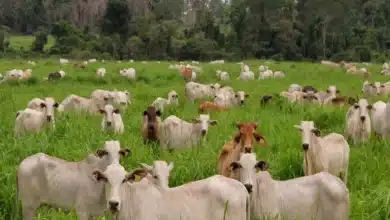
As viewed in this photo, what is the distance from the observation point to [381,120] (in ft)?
33.2

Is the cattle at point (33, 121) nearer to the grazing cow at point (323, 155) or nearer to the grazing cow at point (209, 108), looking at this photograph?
the grazing cow at point (209, 108)

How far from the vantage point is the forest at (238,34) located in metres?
39.8

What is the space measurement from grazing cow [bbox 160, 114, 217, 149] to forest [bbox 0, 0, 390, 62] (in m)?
27.5

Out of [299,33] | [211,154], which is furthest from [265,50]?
[211,154]

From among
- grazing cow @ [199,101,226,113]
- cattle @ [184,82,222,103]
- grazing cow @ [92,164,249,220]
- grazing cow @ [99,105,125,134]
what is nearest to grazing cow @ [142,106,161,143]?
grazing cow @ [99,105,125,134]

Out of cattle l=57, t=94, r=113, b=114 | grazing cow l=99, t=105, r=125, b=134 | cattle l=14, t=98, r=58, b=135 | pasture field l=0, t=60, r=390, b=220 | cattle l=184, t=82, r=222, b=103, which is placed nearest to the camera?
pasture field l=0, t=60, r=390, b=220

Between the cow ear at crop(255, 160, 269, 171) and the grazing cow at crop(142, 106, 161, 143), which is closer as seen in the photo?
the cow ear at crop(255, 160, 269, 171)

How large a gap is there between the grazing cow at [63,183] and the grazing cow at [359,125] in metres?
4.82

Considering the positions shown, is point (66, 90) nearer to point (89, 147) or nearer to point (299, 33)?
point (89, 147)

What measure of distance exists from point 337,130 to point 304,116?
106 cm

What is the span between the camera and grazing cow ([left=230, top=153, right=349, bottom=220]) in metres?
5.56

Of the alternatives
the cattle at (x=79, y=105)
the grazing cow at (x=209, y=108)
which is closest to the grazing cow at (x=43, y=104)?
the cattle at (x=79, y=105)

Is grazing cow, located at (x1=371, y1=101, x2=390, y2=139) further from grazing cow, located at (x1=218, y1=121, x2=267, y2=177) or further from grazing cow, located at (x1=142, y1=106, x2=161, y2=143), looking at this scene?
grazing cow, located at (x1=142, y1=106, x2=161, y2=143)

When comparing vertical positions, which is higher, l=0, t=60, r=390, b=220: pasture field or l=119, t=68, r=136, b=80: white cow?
l=0, t=60, r=390, b=220: pasture field
